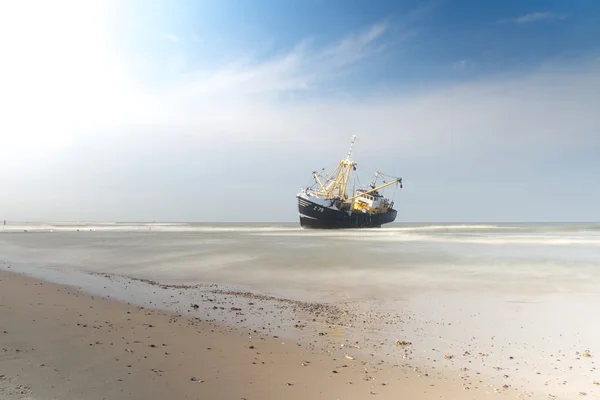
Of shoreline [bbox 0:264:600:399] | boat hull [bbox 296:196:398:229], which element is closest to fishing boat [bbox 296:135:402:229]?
boat hull [bbox 296:196:398:229]

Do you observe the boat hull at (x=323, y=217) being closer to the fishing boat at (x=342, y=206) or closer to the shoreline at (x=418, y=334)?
the fishing boat at (x=342, y=206)

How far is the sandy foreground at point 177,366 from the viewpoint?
207 inches

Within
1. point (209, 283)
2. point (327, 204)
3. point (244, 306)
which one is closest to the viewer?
point (244, 306)

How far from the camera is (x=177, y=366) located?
6.14 m

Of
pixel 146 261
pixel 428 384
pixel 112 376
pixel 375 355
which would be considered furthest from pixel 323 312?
pixel 146 261

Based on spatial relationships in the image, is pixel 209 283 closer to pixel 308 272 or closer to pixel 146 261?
pixel 308 272

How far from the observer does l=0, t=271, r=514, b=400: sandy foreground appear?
5.27 meters

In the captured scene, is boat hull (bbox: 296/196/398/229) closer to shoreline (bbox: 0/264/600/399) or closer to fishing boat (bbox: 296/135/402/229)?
fishing boat (bbox: 296/135/402/229)

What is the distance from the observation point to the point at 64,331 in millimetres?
7750

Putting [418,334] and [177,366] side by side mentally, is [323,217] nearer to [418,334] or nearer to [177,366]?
[418,334]

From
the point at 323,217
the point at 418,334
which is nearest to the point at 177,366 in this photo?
the point at 418,334

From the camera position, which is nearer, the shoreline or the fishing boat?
the shoreline

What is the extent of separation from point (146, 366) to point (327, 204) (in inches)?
3192

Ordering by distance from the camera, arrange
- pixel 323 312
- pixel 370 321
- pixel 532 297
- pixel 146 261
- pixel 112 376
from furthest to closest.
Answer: pixel 146 261
pixel 532 297
pixel 323 312
pixel 370 321
pixel 112 376
